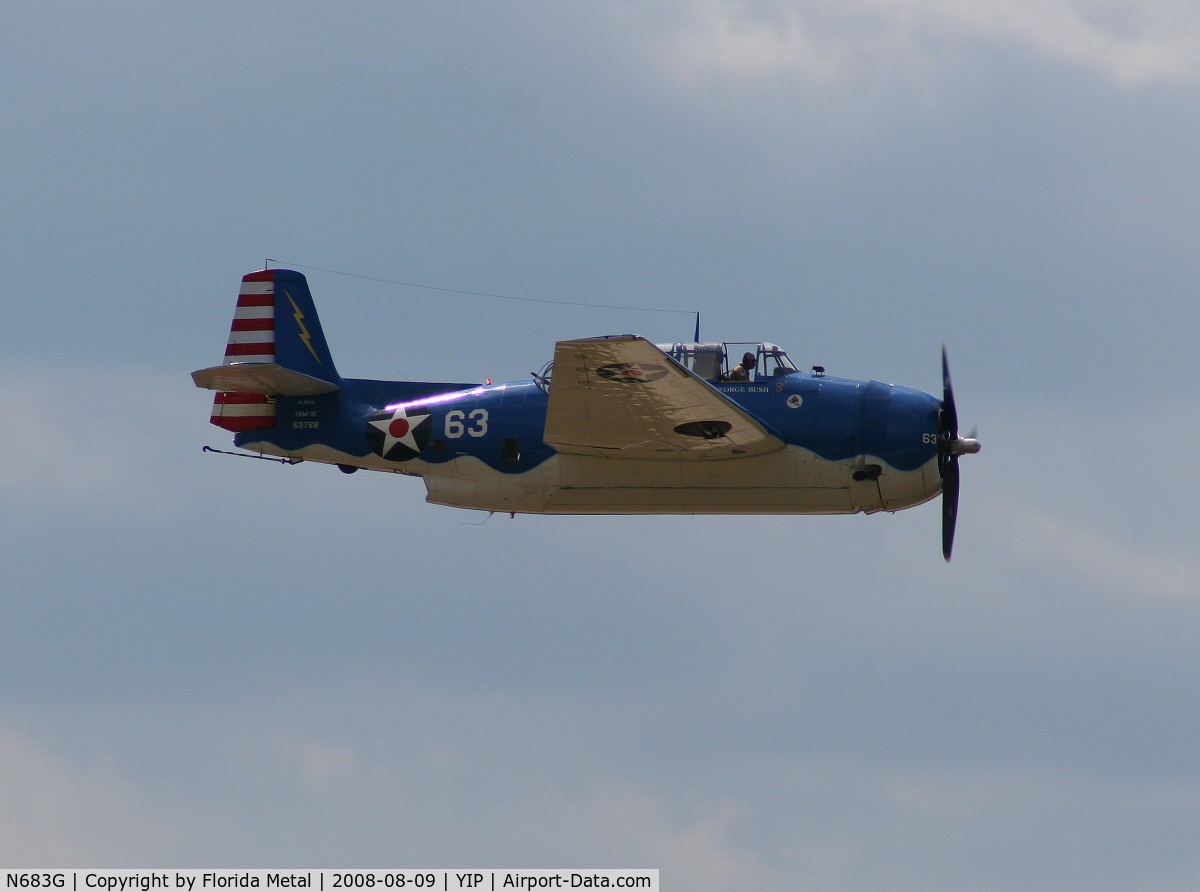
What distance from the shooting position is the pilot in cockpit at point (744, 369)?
28609mm

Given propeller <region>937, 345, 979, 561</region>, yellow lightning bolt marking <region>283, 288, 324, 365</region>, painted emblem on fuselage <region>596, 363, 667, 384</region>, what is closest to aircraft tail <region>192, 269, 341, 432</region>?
yellow lightning bolt marking <region>283, 288, 324, 365</region>

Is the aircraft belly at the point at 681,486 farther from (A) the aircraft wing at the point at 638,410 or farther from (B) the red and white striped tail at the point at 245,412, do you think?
(B) the red and white striped tail at the point at 245,412

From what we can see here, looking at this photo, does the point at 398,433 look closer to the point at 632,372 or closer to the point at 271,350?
the point at 271,350

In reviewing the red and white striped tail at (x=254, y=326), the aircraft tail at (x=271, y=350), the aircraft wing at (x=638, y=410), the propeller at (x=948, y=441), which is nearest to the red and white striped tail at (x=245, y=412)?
the aircraft tail at (x=271, y=350)

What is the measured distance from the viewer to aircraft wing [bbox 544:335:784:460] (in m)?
25.6

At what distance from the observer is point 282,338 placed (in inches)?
1267

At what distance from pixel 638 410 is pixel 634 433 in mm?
754

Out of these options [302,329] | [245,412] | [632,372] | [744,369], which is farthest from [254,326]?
[744,369]

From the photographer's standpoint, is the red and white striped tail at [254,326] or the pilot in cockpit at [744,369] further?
the red and white striped tail at [254,326]

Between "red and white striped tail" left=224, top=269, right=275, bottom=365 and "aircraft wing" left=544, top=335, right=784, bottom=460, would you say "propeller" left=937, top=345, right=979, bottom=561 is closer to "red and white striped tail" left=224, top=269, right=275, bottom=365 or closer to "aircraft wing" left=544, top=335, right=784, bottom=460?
"aircraft wing" left=544, top=335, right=784, bottom=460

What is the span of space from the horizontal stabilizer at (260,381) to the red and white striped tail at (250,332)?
62 centimetres

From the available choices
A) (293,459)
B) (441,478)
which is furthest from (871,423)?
(293,459)

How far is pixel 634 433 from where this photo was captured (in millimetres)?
27641

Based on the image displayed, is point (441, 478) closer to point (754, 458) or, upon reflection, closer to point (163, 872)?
point (754, 458)
